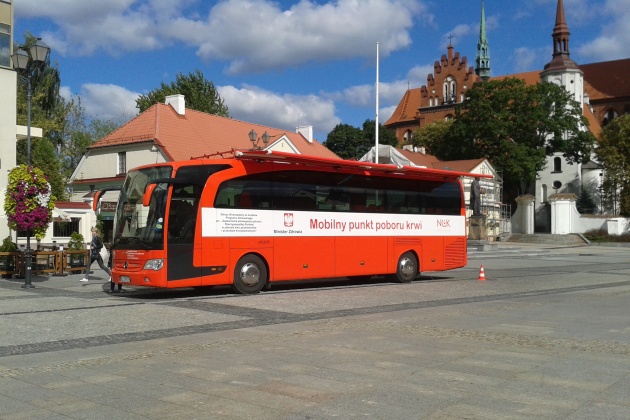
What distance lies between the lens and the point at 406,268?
21.7 metres

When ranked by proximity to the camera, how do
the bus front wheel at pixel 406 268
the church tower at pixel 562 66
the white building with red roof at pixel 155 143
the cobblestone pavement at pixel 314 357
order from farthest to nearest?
the church tower at pixel 562 66, the white building with red roof at pixel 155 143, the bus front wheel at pixel 406 268, the cobblestone pavement at pixel 314 357

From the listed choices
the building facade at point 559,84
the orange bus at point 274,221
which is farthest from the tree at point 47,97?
the building facade at point 559,84

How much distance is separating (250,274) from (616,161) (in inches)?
2596

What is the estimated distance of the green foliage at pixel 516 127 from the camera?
6962 cm

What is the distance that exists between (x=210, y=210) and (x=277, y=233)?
2197 millimetres

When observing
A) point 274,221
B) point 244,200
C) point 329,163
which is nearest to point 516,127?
point 329,163

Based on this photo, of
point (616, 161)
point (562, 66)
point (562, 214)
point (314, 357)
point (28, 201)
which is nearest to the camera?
point (314, 357)

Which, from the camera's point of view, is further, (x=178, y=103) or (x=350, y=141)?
(x=350, y=141)

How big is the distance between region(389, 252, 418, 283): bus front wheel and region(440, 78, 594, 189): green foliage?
49.7m

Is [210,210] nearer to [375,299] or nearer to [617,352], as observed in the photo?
[375,299]

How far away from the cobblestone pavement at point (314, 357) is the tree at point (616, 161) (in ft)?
204

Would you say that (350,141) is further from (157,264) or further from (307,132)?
(157,264)

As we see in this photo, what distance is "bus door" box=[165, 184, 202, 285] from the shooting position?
16.0m

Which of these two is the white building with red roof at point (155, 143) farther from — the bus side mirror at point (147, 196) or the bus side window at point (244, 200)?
the bus side mirror at point (147, 196)
